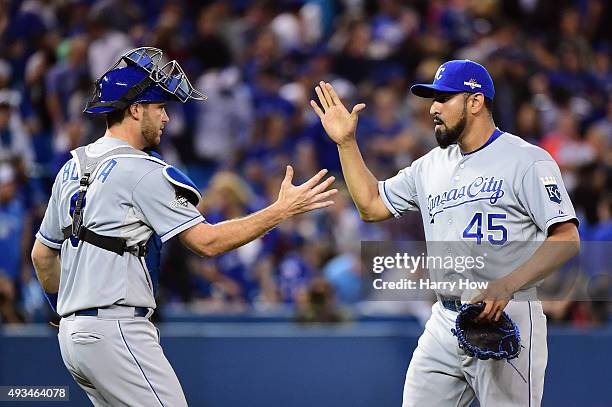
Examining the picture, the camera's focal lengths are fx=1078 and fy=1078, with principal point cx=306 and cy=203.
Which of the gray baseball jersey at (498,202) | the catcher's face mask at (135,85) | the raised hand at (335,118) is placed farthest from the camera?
the raised hand at (335,118)

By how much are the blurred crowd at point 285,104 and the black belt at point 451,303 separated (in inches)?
148

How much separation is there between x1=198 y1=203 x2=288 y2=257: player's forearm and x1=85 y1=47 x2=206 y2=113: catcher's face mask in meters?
0.65

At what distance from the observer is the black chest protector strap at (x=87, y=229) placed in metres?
4.55

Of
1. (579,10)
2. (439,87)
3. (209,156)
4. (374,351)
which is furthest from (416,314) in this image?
(579,10)

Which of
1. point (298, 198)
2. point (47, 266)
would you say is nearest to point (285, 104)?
point (47, 266)

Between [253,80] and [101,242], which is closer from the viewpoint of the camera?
[101,242]

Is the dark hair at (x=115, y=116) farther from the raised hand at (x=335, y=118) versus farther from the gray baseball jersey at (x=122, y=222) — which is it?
the raised hand at (x=335, y=118)

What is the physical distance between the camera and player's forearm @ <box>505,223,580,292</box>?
15.5ft

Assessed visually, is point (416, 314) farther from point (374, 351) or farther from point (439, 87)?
point (439, 87)

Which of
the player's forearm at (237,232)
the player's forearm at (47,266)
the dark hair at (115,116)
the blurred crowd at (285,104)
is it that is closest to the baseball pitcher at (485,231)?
the player's forearm at (237,232)

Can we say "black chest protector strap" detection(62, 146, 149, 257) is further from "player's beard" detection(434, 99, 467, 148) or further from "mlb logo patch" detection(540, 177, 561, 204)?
"mlb logo patch" detection(540, 177, 561, 204)

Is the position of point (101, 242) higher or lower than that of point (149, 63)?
lower

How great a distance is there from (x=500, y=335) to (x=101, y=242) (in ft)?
5.90

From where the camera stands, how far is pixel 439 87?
17.0 feet
